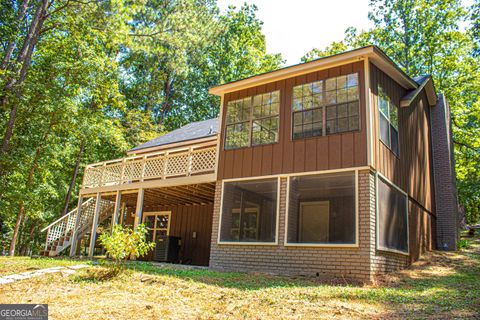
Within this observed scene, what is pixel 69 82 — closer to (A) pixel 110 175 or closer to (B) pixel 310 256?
(A) pixel 110 175

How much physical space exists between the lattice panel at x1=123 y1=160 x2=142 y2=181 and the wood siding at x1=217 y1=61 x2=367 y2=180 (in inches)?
164

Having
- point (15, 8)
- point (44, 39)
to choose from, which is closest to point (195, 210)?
point (44, 39)

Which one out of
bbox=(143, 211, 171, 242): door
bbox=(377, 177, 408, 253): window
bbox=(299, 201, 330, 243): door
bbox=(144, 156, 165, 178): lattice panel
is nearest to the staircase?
bbox=(143, 211, 171, 242): door

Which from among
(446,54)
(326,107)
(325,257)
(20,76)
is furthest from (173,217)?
(446,54)

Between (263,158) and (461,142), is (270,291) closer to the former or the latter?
(263,158)

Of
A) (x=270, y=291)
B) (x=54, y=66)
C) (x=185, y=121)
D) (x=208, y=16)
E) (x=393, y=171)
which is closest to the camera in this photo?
(x=270, y=291)

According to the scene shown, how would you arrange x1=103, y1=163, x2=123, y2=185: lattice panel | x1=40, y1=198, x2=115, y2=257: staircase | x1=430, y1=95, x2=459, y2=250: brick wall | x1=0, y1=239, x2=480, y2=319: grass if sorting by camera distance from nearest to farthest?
x1=0, y1=239, x2=480, y2=319: grass < x1=430, y1=95, x2=459, y2=250: brick wall < x1=103, y1=163, x2=123, y2=185: lattice panel < x1=40, y1=198, x2=115, y2=257: staircase

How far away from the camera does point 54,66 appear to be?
1563cm

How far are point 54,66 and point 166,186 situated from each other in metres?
7.29

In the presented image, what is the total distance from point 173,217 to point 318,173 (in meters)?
9.05

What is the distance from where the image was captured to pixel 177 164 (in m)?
13.1

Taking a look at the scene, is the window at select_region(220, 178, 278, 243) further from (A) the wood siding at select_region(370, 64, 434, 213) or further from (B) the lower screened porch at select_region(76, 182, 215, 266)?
(A) the wood siding at select_region(370, 64, 434, 213)

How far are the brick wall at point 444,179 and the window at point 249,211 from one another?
7946 millimetres

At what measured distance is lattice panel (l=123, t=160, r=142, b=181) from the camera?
563 inches
